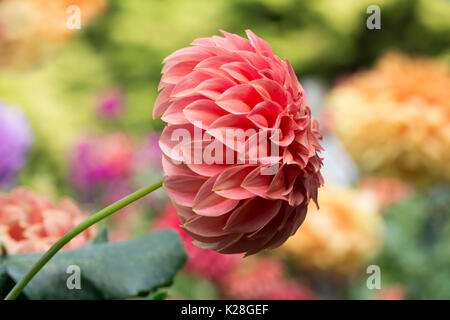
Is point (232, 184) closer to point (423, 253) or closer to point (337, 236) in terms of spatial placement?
point (337, 236)

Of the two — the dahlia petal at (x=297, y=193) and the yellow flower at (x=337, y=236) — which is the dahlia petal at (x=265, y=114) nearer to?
the dahlia petal at (x=297, y=193)

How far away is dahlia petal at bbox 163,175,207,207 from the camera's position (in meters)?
0.37

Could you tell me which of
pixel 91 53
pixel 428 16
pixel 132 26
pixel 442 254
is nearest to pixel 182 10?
pixel 132 26

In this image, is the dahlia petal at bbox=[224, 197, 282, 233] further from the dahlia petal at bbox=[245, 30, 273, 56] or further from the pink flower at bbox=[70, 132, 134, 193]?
the pink flower at bbox=[70, 132, 134, 193]

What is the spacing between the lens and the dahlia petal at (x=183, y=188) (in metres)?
0.37

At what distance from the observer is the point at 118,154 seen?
168 cm

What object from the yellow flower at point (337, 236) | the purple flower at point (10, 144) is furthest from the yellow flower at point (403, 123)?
the purple flower at point (10, 144)

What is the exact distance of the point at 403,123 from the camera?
136cm

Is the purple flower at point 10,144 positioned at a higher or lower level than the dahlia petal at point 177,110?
lower

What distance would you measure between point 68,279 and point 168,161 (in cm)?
16

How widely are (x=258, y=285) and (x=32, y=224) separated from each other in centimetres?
64

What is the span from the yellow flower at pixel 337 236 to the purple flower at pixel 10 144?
2.17 feet

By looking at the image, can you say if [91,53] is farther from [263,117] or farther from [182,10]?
[263,117]

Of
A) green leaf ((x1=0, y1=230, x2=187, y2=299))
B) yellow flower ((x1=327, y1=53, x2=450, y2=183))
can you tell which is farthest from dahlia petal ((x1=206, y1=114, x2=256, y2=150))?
yellow flower ((x1=327, y1=53, x2=450, y2=183))
